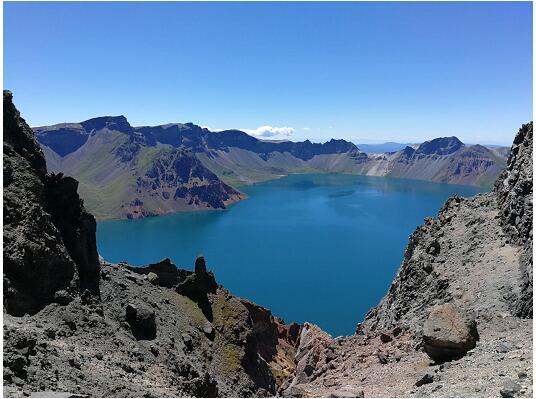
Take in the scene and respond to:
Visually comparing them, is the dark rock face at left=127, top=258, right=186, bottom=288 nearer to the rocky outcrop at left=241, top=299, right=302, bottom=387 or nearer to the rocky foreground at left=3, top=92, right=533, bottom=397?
the rocky foreground at left=3, top=92, right=533, bottom=397

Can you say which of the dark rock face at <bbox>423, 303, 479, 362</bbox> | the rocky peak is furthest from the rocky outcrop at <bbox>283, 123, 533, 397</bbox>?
the rocky peak

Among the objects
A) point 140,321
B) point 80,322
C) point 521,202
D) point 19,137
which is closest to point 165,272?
point 140,321

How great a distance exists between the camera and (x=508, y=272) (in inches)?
1462

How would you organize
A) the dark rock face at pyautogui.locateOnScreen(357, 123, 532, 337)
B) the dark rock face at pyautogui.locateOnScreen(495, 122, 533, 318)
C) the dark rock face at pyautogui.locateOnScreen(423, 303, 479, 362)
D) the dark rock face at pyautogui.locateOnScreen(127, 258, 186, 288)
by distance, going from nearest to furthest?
the dark rock face at pyautogui.locateOnScreen(423, 303, 479, 362)
the dark rock face at pyautogui.locateOnScreen(495, 122, 533, 318)
the dark rock face at pyautogui.locateOnScreen(357, 123, 532, 337)
the dark rock face at pyautogui.locateOnScreen(127, 258, 186, 288)

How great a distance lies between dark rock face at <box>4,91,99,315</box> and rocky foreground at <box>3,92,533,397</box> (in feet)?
0.34

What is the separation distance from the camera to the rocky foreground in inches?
921

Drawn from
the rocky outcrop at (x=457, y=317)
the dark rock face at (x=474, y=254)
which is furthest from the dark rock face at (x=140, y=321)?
the dark rock face at (x=474, y=254)

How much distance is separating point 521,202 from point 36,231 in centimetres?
4310

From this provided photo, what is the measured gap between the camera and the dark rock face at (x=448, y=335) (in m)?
27.9

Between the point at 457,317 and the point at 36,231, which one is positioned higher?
the point at 36,231

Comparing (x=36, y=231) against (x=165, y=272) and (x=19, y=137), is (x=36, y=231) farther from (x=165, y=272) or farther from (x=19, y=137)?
(x=165, y=272)

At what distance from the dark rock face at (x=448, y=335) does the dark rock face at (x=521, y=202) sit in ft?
19.9

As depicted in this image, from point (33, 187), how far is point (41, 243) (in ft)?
17.4

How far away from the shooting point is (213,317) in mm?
53906
